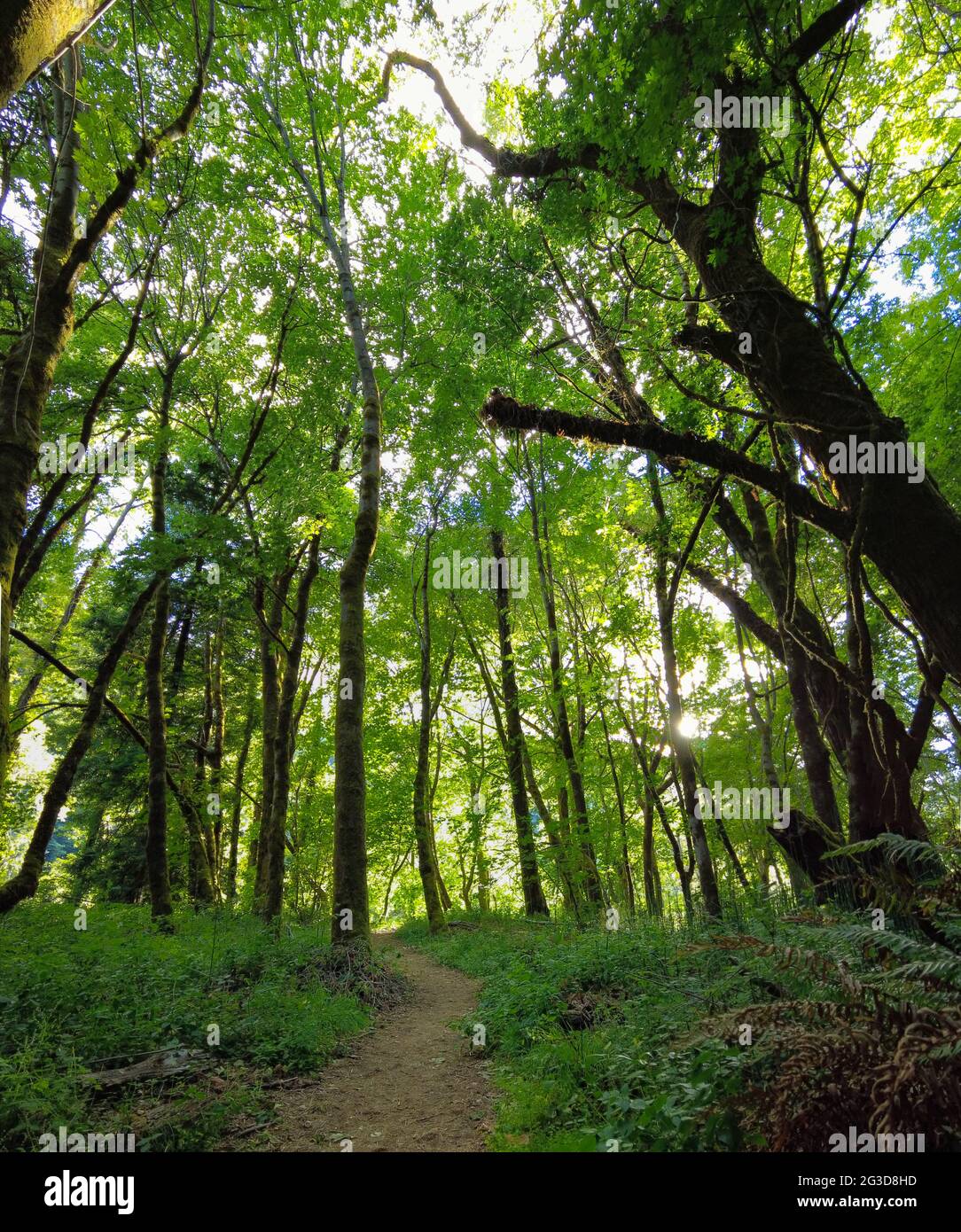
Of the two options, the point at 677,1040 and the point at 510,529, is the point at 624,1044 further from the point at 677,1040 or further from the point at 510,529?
the point at 510,529

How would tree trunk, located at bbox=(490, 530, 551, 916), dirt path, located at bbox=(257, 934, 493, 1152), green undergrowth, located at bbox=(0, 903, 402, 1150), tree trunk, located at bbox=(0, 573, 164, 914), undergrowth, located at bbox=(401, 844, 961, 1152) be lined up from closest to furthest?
1. undergrowth, located at bbox=(401, 844, 961, 1152)
2. green undergrowth, located at bbox=(0, 903, 402, 1150)
3. dirt path, located at bbox=(257, 934, 493, 1152)
4. tree trunk, located at bbox=(0, 573, 164, 914)
5. tree trunk, located at bbox=(490, 530, 551, 916)

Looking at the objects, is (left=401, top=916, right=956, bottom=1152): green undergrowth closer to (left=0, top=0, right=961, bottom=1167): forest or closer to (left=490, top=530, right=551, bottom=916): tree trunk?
(left=0, top=0, right=961, bottom=1167): forest

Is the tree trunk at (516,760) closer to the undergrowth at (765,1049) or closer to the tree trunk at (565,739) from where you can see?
the tree trunk at (565,739)

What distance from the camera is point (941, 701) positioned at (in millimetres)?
3629

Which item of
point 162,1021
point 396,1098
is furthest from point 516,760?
point 162,1021

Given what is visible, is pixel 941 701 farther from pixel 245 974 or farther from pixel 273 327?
pixel 273 327

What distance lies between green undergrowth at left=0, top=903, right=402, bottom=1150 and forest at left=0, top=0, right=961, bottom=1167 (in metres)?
0.05

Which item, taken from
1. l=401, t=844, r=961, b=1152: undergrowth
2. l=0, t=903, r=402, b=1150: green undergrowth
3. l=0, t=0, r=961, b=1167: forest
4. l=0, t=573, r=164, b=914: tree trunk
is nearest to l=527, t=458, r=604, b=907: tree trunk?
l=0, t=0, r=961, b=1167: forest

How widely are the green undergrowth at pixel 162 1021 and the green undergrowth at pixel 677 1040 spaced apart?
70.6 inches

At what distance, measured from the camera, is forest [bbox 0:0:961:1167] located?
3.23 meters

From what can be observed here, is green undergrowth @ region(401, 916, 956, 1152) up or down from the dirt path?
up

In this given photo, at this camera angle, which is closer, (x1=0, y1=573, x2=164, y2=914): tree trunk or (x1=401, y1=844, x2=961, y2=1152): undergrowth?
(x1=401, y1=844, x2=961, y2=1152): undergrowth

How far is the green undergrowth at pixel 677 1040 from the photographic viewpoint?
7.76 feet

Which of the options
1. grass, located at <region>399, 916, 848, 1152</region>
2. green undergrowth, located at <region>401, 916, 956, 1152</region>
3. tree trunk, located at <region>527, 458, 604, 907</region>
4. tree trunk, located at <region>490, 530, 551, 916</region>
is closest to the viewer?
green undergrowth, located at <region>401, 916, 956, 1152</region>
